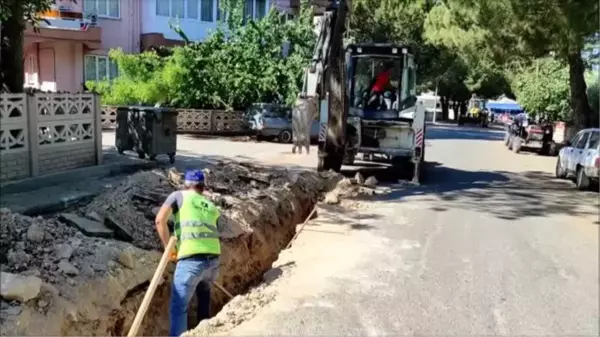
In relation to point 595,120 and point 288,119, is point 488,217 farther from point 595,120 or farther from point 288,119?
point 595,120

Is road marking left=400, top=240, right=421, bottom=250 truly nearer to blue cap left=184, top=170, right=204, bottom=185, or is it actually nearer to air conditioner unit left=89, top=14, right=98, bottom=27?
blue cap left=184, top=170, right=204, bottom=185

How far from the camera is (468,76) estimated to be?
64062 mm

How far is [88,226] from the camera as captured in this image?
823 centimetres

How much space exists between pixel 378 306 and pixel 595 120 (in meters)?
25.9

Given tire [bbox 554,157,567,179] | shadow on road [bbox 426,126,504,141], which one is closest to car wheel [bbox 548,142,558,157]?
shadow on road [bbox 426,126,504,141]

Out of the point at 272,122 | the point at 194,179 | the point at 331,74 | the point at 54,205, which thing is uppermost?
the point at 331,74

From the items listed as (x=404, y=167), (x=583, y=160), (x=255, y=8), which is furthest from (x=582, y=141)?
(x=255, y=8)

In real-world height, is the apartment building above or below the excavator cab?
above

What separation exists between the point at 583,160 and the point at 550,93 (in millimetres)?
18946

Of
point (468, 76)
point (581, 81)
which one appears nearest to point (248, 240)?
point (581, 81)

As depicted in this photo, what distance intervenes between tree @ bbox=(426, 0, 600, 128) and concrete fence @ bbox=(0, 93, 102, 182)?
34.5ft

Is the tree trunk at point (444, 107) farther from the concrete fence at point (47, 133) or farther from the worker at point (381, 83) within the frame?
the concrete fence at point (47, 133)

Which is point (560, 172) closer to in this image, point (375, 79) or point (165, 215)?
point (375, 79)

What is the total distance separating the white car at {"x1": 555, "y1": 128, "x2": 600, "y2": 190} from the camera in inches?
641
